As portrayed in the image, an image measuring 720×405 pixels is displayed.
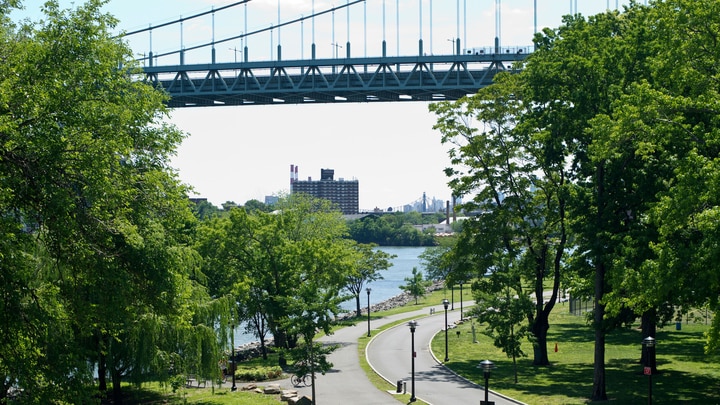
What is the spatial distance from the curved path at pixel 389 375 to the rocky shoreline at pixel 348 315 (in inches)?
117

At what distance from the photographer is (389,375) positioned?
33.9 m

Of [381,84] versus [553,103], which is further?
[381,84]

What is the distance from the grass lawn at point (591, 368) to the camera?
25.8 m

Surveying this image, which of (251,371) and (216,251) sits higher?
(216,251)

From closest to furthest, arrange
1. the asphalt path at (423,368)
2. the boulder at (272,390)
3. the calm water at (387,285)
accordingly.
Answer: the asphalt path at (423,368) < the boulder at (272,390) < the calm water at (387,285)

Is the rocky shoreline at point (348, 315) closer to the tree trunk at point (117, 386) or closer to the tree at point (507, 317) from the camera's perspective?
the tree at point (507, 317)

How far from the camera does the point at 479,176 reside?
36938mm

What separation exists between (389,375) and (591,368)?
841cm

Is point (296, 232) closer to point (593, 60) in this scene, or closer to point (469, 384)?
point (469, 384)

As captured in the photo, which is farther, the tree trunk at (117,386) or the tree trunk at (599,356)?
the tree trunk at (599,356)

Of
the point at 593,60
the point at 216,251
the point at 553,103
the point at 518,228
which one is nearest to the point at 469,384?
the point at 518,228

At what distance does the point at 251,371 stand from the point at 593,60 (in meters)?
19.9

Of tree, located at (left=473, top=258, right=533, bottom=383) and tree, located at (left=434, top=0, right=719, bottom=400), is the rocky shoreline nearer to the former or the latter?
tree, located at (left=473, top=258, right=533, bottom=383)

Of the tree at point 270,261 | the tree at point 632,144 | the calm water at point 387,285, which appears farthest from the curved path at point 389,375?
the calm water at point 387,285
